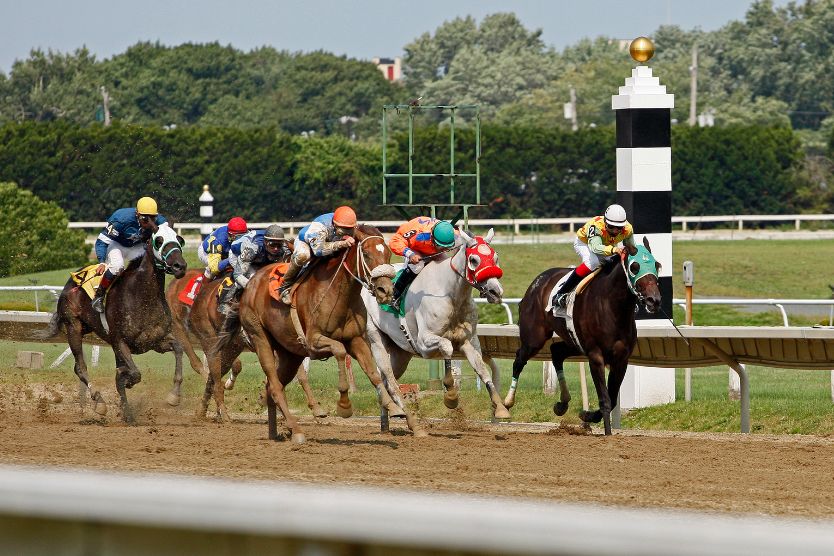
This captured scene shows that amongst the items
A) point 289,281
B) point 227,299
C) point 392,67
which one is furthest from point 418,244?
point 392,67

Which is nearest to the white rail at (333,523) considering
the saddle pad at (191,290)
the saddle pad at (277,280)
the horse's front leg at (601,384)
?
the saddle pad at (277,280)

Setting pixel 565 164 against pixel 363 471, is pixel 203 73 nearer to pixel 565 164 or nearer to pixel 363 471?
pixel 565 164

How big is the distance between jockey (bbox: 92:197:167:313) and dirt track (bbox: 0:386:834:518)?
3.36ft

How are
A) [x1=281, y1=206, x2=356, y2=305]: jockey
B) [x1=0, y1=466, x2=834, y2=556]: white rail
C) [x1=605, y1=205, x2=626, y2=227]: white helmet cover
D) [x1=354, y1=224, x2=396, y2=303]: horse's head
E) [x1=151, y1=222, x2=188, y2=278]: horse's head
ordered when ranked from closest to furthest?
[x1=0, y1=466, x2=834, y2=556]: white rail < [x1=354, y1=224, x2=396, y2=303]: horse's head < [x1=281, y1=206, x2=356, y2=305]: jockey < [x1=605, y1=205, x2=626, y2=227]: white helmet cover < [x1=151, y1=222, x2=188, y2=278]: horse's head

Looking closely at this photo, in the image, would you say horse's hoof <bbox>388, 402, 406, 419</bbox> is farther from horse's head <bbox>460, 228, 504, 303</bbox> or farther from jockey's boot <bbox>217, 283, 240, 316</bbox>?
jockey's boot <bbox>217, 283, 240, 316</bbox>

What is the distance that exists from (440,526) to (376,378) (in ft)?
21.2

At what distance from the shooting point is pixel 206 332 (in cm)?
1167

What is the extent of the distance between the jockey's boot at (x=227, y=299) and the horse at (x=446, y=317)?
1.17 meters

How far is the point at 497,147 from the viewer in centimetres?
3866

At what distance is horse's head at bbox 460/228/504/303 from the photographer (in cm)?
882

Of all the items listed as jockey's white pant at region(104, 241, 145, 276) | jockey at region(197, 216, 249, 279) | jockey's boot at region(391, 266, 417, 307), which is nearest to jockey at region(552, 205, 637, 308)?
jockey's boot at region(391, 266, 417, 307)

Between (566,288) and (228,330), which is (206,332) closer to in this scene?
(228,330)

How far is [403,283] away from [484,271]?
0.83 m

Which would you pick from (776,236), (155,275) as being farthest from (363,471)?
(776,236)
